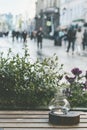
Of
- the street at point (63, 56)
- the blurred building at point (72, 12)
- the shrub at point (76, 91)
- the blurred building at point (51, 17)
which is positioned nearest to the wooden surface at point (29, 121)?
the shrub at point (76, 91)

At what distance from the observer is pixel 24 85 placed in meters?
6.63

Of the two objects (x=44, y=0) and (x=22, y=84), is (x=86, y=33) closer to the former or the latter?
(x=22, y=84)

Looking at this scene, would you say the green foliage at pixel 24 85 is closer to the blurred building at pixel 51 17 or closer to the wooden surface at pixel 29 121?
the wooden surface at pixel 29 121

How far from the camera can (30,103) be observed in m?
6.45

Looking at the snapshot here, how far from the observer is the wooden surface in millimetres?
5047

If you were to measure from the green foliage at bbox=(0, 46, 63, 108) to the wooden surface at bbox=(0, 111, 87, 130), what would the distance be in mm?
641

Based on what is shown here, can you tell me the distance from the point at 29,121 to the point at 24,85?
138cm

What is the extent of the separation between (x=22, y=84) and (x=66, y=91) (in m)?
0.74

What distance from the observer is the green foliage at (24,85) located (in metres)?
6.49

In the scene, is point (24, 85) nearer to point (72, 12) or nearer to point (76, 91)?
point (76, 91)

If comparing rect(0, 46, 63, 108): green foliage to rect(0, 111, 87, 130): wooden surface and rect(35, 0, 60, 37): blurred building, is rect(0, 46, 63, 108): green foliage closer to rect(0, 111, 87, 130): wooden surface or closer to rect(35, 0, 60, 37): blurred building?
rect(0, 111, 87, 130): wooden surface

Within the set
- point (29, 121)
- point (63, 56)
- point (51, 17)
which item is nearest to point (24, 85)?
point (29, 121)

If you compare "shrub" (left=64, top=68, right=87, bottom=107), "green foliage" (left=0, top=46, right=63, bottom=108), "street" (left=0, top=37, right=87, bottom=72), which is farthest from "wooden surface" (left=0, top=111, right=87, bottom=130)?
"street" (left=0, top=37, right=87, bottom=72)

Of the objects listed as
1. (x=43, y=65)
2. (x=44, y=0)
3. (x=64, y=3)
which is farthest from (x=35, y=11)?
(x=43, y=65)
